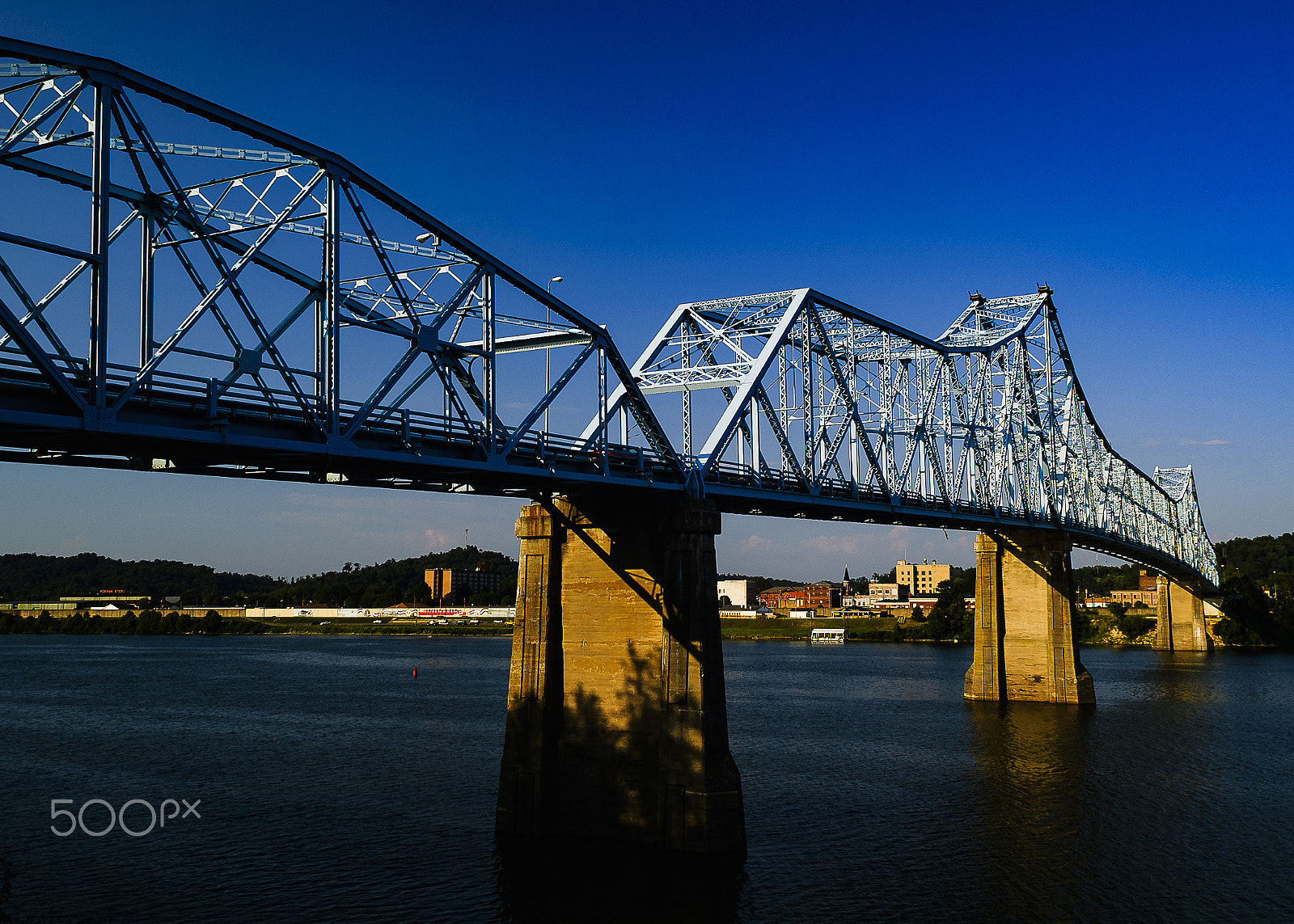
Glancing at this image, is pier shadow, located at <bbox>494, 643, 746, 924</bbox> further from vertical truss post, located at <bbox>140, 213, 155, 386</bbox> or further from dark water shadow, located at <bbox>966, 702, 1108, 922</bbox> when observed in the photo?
vertical truss post, located at <bbox>140, 213, 155, 386</bbox>

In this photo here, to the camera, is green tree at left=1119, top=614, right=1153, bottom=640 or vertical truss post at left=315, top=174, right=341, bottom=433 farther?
green tree at left=1119, top=614, right=1153, bottom=640

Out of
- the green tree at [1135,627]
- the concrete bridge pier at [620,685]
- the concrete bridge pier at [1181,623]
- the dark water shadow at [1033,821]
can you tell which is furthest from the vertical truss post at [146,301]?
the green tree at [1135,627]

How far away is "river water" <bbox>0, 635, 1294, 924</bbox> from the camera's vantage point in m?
29.6

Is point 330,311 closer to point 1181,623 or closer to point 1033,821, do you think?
point 1033,821

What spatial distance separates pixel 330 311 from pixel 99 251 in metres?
5.95

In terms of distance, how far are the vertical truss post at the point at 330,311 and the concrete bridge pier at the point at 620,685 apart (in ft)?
44.9

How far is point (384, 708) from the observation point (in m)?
74.8

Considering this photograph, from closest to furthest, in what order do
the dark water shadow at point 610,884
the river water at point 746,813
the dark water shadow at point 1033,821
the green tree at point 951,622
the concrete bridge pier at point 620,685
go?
the dark water shadow at point 610,884 < the river water at point 746,813 < the dark water shadow at point 1033,821 < the concrete bridge pier at point 620,685 < the green tree at point 951,622

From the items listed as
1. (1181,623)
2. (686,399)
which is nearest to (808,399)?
(686,399)

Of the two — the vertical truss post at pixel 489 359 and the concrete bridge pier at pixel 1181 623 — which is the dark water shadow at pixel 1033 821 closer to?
the vertical truss post at pixel 489 359

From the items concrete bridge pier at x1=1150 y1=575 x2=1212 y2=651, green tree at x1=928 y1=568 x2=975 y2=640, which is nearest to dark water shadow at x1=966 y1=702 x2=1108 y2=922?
concrete bridge pier at x1=1150 y1=575 x2=1212 y2=651

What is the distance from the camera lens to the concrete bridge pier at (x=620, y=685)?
33938 mm

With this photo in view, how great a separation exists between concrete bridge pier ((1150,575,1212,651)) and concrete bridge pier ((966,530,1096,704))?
3238 inches

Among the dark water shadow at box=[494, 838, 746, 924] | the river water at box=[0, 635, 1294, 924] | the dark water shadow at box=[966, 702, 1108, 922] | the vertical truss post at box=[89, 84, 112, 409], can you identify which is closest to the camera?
the vertical truss post at box=[89, 84, 112, 409]
